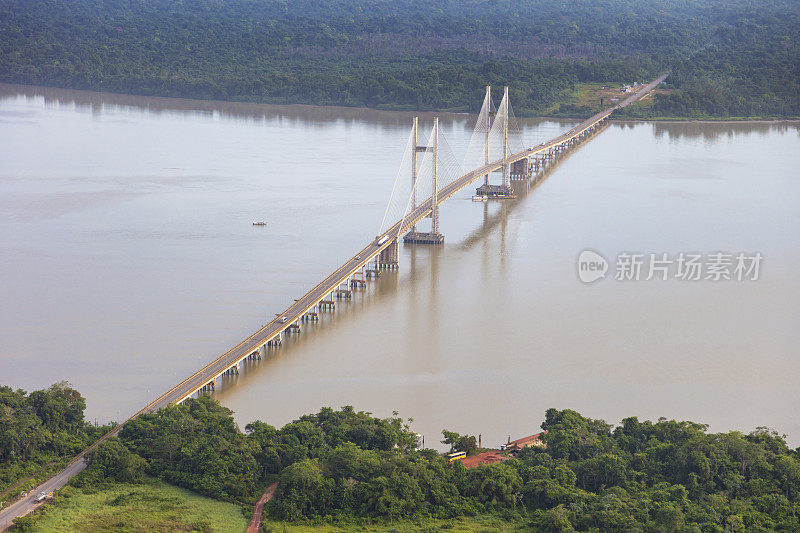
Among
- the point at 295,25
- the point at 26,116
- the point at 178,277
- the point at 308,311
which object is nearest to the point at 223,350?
the point at 308,311

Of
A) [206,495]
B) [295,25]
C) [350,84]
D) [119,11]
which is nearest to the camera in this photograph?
[206,495]

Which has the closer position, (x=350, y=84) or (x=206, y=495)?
(x=206, y=495)

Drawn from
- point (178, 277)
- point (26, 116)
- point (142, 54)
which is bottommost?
point (178, 277)

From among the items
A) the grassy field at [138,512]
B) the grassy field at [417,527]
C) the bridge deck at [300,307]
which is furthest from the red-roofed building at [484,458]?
the bridge deck at [300,307]

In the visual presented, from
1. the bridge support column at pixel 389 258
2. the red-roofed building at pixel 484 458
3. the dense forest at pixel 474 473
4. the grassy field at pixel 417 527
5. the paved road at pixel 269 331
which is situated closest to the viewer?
the grassy field at pixel 417 527

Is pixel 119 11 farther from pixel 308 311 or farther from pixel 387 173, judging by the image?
pixel 308 311

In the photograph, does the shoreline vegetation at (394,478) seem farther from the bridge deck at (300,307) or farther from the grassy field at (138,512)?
the bridge deck at (300,307)

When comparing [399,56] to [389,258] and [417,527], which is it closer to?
[389,258]
